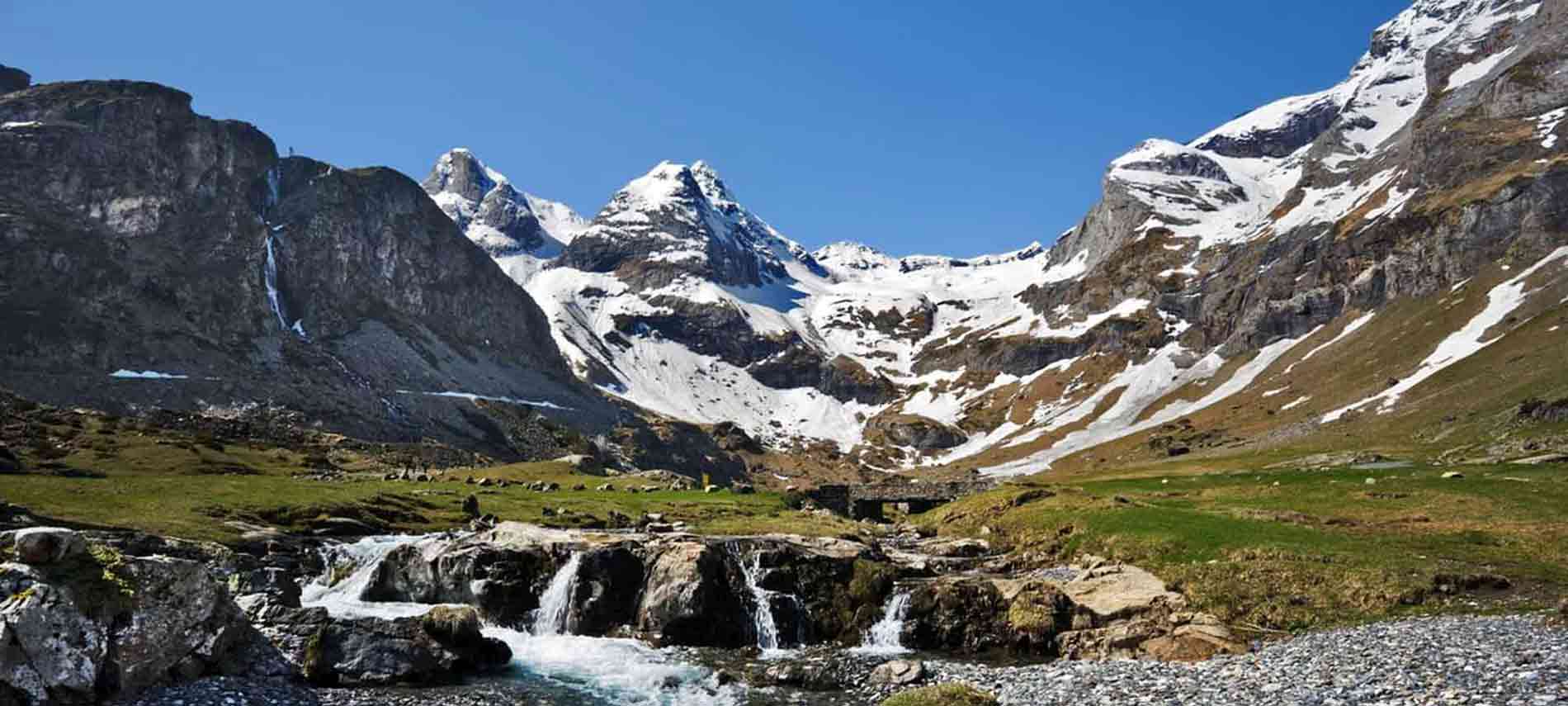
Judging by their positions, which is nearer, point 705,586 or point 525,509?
point 705,586

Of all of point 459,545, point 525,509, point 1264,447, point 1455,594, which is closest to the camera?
point 1455,594

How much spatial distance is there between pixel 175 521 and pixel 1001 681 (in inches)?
1928

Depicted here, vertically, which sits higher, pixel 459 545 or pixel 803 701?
pixel 459 545

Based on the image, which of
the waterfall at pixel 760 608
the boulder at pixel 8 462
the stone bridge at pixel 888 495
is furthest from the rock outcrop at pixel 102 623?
the stone bridge at pixel 888 495

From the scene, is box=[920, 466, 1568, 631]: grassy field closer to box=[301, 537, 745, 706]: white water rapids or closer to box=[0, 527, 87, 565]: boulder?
box=[301, 537, 745, 706]: white water rapids

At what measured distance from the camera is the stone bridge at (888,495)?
112062 millimetres

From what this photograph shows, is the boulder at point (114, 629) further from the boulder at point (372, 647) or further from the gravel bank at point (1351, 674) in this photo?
the gravel bank at point (1351, 674)

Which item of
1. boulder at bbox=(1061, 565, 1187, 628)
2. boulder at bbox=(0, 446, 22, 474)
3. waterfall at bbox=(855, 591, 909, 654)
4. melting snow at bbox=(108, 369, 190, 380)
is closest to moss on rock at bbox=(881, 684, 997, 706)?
boulder at bbox=(1061, 565, 1187, 628)

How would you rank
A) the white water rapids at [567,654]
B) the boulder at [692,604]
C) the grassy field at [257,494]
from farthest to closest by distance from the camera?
1. the grassy field at [257,494]
2. the boulder at [692,604]
3. the white water rapids at [567,654]

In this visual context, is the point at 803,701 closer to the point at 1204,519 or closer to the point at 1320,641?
the point at 1320,641

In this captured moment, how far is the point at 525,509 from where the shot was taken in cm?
7619

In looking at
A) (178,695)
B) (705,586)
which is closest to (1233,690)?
(705,586)

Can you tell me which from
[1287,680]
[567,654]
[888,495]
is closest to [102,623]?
[567,654]

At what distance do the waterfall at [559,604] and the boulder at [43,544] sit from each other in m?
20.9
